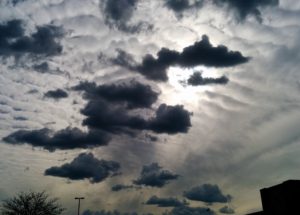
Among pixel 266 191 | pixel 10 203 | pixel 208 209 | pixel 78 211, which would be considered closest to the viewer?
pixel 266 191

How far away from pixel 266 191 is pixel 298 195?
4.77 metres

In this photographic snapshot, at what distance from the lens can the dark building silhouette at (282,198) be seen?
1743 inches

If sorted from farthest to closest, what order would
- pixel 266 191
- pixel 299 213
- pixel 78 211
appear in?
pixel 78 211
pixel 266 191
pixel 299 213

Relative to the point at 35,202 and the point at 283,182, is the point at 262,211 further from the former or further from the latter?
the point at 35,202

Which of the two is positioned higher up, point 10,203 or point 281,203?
point 10,203

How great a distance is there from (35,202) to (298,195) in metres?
47.7

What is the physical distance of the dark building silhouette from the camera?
44281 millimetres

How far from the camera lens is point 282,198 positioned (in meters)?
45.5

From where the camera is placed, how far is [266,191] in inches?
1896

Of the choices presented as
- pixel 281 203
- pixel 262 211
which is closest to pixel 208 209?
pixel 262 211

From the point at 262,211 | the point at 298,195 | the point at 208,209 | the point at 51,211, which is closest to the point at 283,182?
the point at 298,195

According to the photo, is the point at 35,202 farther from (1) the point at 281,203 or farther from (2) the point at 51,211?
(1) the point at 281,203

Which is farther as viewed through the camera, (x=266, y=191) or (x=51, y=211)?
(x=51, y=211)

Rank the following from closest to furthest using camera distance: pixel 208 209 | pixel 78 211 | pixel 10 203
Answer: pixel 10 203
pixel 208 209
pixel 78 211
